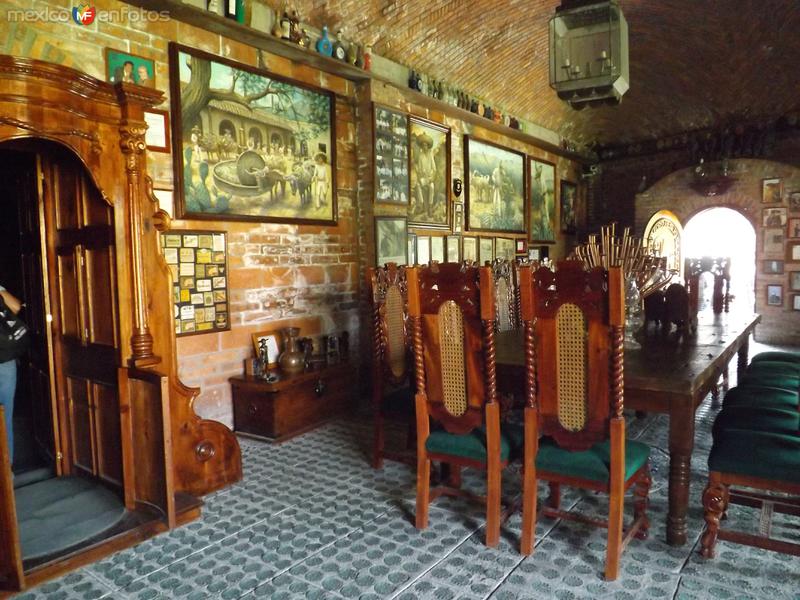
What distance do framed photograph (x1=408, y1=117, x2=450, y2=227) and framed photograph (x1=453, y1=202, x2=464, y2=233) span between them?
6.4 inches

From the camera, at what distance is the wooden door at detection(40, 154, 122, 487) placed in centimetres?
310

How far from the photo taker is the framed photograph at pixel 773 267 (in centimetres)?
872

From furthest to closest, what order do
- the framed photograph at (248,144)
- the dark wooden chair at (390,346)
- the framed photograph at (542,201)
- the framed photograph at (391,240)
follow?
the framed photograph at (542,201) < the framed photograph at (391,240) < the framed photograph at (248,144) < the dark wooden chair at (390,346)

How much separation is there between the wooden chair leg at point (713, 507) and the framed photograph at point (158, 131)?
393 cm

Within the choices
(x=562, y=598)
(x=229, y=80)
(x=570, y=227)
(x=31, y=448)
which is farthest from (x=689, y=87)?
(x=31, y=448)

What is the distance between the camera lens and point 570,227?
1039 centimetres

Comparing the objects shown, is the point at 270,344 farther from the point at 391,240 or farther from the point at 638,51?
the point at 638,51

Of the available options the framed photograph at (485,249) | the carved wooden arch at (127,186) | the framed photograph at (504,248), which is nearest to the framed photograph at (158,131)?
the carved wooden arch at (127,186)

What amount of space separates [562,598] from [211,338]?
321 centimetres

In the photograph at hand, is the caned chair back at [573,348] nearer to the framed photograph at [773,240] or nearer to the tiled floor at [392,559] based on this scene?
the tiled floor at [392,559]

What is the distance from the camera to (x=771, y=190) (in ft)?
28.8

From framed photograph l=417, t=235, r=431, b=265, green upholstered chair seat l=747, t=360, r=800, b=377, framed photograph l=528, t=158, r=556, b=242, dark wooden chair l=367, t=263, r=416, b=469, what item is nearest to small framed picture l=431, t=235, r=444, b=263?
framed photograph l=417, t=235, r=431, b=265

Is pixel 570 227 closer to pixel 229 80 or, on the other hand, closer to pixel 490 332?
pixel 229 80

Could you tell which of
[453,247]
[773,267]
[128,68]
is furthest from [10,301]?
[773,267]
